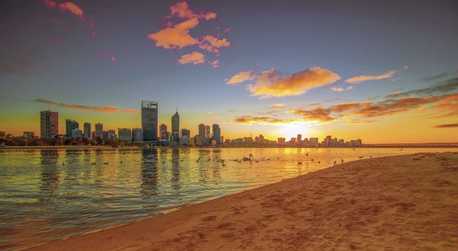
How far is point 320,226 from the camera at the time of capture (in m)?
8.06

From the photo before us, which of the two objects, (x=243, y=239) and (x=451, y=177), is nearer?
(x=243, y=239)

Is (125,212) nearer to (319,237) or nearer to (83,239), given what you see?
(83,239)

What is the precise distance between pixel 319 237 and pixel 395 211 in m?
3.23

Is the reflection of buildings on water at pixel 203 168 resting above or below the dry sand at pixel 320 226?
below

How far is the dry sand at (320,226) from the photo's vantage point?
6.51 metres

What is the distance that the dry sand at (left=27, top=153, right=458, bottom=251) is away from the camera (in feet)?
21.4

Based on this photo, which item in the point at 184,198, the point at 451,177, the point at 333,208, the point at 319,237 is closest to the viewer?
the point at 319,237

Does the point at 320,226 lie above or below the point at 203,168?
above

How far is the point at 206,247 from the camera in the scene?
23.4ft

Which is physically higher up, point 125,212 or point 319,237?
point 319,237

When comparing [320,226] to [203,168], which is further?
[203,168]

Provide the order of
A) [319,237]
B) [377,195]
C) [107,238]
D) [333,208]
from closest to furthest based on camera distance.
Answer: [319,237] → [107,238] → [333,208] → [377,195]

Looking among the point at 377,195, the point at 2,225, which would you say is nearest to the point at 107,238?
the point at 2,225

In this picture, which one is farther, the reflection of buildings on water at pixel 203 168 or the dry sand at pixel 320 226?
the reflection of buildings on water at pixel 203 168
